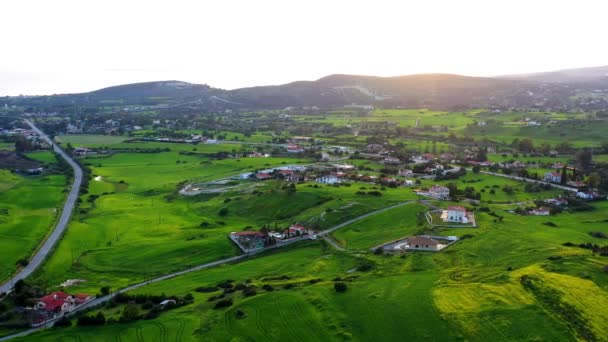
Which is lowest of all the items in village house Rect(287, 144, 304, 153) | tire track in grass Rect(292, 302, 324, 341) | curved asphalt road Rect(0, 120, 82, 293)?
curved asphalt road Rect(0, 120, 82, 293)

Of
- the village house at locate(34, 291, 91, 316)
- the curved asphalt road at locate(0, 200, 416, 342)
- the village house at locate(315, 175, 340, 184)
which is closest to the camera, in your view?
the curved asphalt road at locate(0, 200, 416, 342)

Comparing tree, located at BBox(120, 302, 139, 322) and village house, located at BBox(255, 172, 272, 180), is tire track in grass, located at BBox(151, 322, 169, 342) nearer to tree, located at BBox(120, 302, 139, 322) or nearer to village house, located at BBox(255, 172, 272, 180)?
tree, located at BBox(120, 302, 139, 322)

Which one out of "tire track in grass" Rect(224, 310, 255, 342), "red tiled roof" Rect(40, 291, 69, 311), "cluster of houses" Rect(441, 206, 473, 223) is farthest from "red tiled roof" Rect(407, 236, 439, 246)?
"red tiled roof" Rect(40, 291, 69, 311)

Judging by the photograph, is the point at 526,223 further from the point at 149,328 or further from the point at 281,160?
the point at 281,160

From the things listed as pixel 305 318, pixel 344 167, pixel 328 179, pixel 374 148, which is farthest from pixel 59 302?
pixel 374 148

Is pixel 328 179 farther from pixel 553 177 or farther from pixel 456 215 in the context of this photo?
pixel 553 177

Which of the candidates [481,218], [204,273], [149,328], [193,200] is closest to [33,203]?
[193,200]

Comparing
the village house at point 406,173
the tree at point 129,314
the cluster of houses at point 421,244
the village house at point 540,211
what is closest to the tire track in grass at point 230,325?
the tree at point 129,314
